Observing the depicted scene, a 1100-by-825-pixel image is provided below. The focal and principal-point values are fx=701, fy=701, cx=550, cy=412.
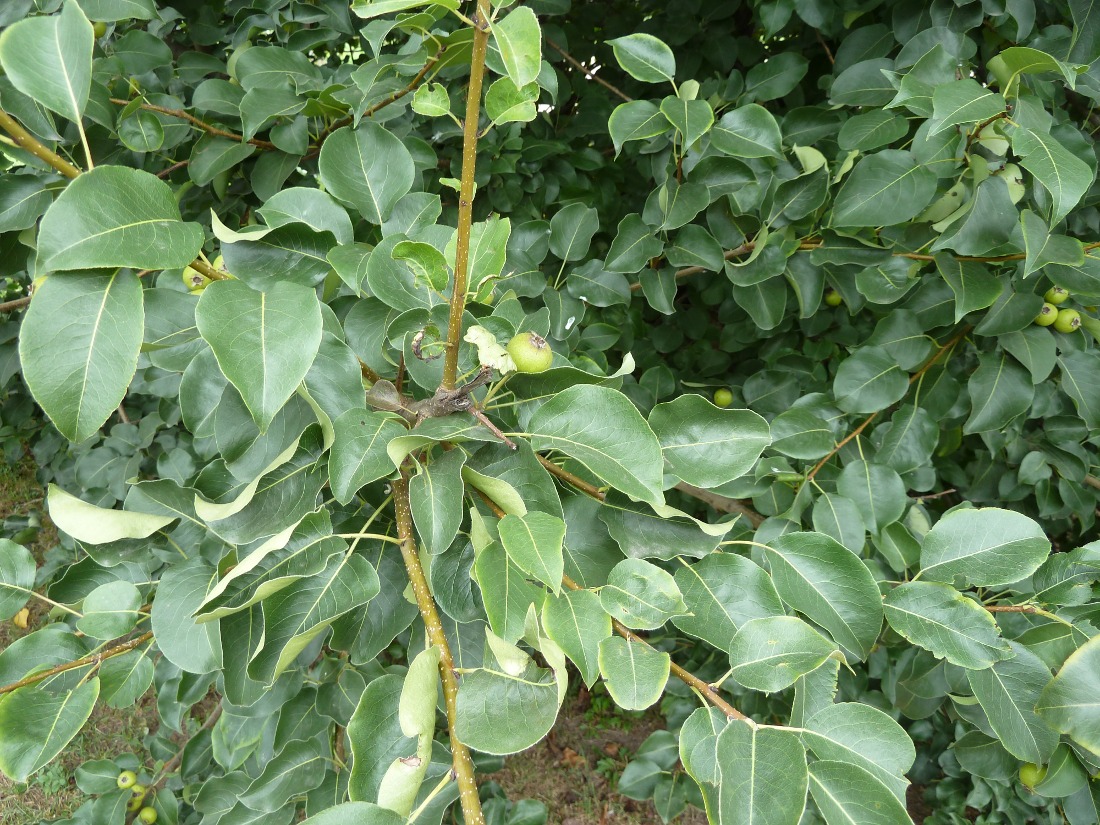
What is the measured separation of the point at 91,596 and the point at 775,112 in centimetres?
217

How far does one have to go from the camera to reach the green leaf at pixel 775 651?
0.77 metres

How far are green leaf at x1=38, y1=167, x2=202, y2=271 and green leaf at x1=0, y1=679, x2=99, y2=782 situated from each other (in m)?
0.60

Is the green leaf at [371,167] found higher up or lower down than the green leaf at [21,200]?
higher up

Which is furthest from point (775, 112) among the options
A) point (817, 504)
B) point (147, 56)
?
point (147, 56)

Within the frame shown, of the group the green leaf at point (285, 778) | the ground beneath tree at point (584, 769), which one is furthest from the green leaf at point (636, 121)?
the ground beneath tree at point (584, 769)

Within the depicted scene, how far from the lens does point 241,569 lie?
820 millimetres

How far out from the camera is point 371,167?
1139 millimetres

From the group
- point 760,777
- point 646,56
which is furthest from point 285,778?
point 646,56

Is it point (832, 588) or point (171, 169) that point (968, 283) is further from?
point (171, 169)

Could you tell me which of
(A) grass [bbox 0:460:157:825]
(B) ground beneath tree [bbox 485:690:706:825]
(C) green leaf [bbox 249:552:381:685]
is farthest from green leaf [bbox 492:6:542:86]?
(A) grass [bbox 0:460:157:825]

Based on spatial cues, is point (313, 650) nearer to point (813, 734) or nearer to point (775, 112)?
point (813, 734)

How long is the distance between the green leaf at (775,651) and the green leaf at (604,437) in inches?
8.4

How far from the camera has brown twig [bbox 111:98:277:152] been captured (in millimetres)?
1474

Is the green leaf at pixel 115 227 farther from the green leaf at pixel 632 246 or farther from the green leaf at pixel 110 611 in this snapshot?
the green leaf at pixel 632 246
